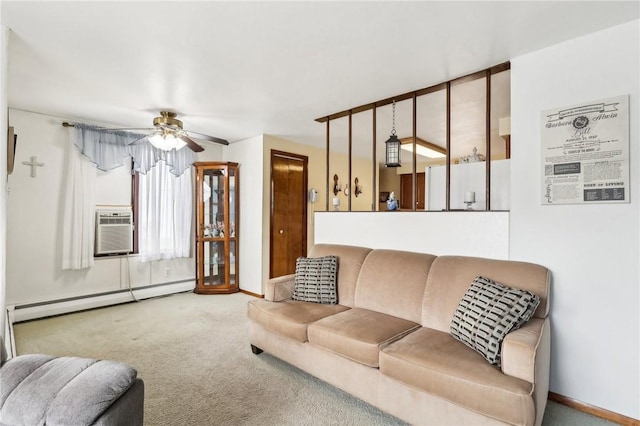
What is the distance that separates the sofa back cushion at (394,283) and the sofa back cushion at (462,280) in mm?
85

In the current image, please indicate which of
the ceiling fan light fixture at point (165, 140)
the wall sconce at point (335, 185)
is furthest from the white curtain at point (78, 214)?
the wall sconce at point (335, 185)

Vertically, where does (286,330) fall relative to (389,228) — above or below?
below

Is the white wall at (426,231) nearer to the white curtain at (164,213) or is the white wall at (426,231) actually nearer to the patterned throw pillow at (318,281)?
the patterned throw pillow at (318,281)

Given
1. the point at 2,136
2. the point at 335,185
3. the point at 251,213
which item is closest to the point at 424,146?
the point at 335,185

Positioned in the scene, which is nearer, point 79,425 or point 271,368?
point 79,425

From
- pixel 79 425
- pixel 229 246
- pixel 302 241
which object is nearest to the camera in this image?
pixel 79 425

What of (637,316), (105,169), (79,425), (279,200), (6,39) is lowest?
(79,425)

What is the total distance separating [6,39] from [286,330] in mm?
2678

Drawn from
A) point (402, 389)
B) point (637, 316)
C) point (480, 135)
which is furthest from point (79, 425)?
point (480, 135)

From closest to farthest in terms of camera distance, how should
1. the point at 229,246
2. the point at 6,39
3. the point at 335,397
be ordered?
1. the point at 6,39
2. the point at 335,397
3. the point at 229,246

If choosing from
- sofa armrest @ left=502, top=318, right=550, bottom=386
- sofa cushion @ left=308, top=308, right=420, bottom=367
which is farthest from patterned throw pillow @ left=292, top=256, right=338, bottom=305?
sofa armrest @ left=502, top=318, right=550, bottom=386

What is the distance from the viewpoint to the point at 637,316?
6.36 ft

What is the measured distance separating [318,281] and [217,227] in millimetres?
2765

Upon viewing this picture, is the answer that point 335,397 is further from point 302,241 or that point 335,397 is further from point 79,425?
point 302,241
